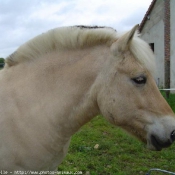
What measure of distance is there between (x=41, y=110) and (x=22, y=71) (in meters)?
0.45

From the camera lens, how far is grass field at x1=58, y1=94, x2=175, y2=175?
4.41m

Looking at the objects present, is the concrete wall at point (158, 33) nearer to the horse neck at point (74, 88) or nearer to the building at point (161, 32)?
the building at point (161, 32)

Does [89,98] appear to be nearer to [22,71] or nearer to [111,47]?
[111,47]

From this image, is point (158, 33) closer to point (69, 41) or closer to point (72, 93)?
point (69, 41)

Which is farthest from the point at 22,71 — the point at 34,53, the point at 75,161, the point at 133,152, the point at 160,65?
the point at 160,65

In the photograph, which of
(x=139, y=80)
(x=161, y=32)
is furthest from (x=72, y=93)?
(x=161, y=32)

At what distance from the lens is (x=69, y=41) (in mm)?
2463

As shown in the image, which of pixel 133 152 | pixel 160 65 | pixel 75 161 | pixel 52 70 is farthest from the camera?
pixel 160 65

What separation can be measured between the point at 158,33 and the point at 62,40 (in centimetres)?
1203

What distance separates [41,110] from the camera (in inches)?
94.1

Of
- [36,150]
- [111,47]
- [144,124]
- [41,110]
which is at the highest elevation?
[111,47]

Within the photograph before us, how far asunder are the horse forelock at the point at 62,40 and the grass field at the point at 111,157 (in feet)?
6.83

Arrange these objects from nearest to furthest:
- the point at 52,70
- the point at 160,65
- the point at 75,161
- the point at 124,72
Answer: the point at 124,72
the point at 52,70
the point at 75,161
the point at 160,65

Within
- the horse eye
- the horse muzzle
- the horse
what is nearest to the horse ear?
the horse
